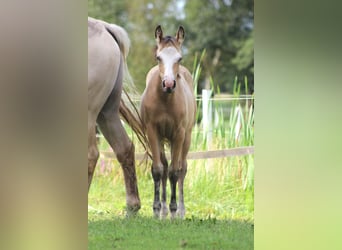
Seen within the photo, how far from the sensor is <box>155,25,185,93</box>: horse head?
457 centimetres

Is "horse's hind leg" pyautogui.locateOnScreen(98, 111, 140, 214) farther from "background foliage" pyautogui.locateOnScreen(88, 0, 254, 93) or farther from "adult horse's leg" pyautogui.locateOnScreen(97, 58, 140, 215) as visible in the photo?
"background foliage" pyautogui.locateOnScreen(88, 0, 254, 93)

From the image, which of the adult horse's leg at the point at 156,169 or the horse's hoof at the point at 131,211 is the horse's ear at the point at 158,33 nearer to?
the adult horse's leg at the point at 156,169

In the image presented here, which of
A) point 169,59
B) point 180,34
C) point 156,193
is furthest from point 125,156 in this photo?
point 180,34

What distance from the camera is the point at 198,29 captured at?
4.57 metres

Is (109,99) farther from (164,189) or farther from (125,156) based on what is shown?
(164,189)

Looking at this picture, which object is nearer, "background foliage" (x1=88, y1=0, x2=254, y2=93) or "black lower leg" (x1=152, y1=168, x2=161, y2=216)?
"background foliage" (x1=88, y1=0, x2=254, y2=93)

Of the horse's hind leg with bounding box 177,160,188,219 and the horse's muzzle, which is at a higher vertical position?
the horse's muzzle

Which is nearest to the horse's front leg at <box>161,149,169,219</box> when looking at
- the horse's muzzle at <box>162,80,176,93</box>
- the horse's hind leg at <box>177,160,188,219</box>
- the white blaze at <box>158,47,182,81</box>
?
the horse's hind leg at <box>177,160,188,219</box>

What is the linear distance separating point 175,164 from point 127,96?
2.31 feet

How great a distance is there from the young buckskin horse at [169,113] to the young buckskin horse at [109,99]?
0.20m

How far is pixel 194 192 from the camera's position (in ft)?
15.1

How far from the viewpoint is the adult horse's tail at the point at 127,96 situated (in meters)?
4.56
